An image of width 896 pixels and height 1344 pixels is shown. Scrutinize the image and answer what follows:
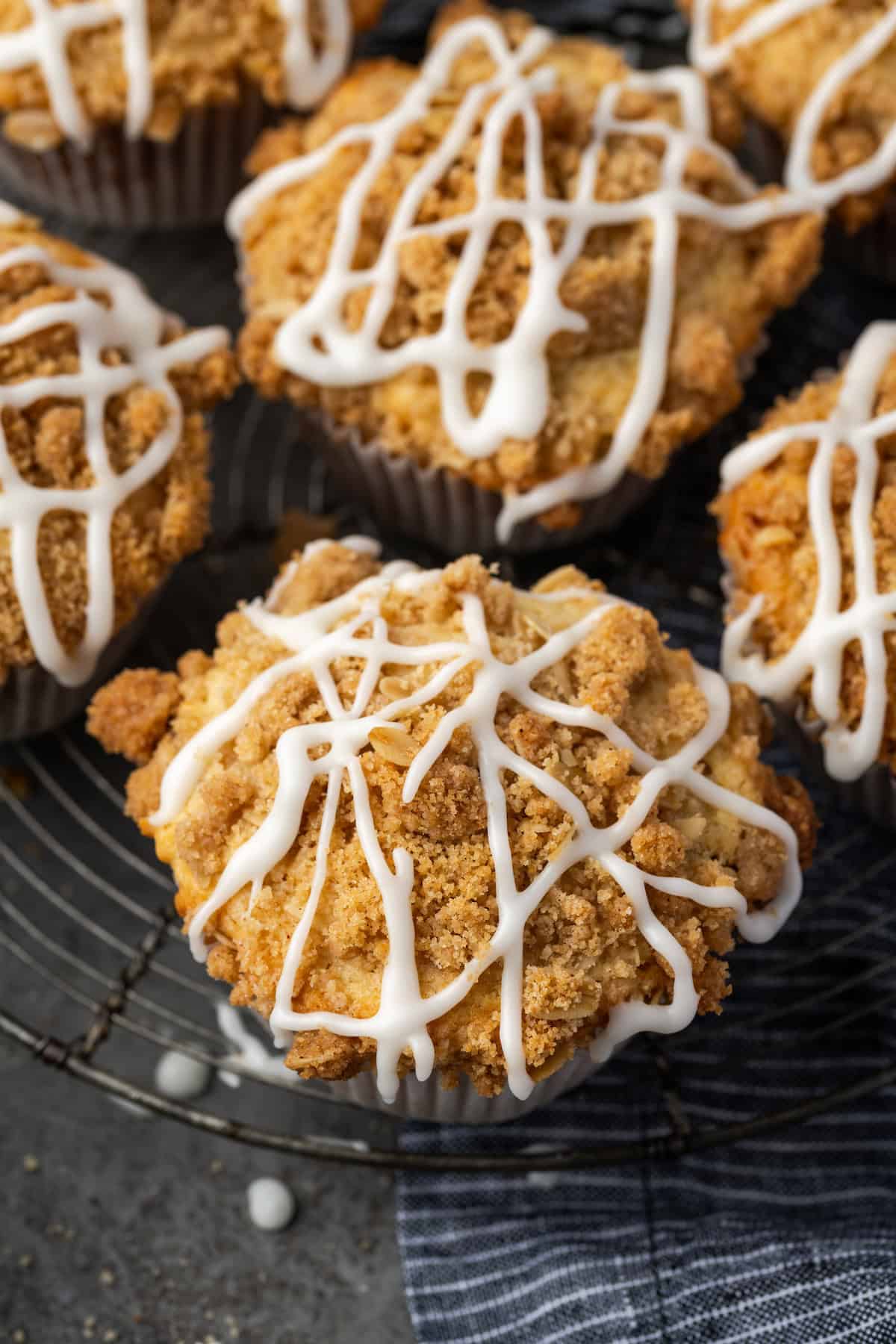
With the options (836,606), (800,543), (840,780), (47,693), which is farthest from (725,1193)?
(47,693)

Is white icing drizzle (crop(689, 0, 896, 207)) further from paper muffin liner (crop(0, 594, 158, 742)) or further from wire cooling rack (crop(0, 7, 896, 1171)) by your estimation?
paper muffin liner (crop(0, 594, 158, 742))

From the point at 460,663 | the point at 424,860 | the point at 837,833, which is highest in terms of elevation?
the point at 460,663

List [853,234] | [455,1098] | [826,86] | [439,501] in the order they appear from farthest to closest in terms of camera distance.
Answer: [853,234], [826,86], [439,501], [455,1098]

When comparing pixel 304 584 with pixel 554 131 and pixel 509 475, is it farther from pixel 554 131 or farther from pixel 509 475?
pixel 554 131

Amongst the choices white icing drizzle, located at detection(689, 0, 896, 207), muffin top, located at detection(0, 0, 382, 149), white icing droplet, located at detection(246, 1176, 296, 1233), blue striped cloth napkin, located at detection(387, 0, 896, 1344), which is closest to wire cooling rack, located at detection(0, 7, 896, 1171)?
blue striped cloth napkin, located at detection(387, 0, 896, 1344)

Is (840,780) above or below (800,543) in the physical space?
below

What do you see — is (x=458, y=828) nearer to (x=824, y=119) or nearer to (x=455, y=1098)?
(x=455, y=1098)

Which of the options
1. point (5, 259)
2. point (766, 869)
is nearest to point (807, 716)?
point (766, 869)

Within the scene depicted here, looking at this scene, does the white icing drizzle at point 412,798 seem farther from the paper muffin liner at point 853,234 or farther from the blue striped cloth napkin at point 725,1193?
the paper muffin liner at point 853,234
